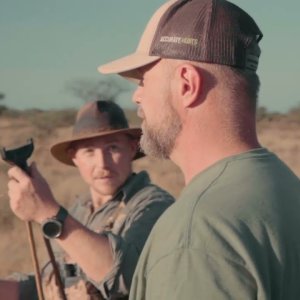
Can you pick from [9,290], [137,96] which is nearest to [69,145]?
[9,290]

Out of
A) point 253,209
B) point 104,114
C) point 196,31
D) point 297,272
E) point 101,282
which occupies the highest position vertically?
point 196,31

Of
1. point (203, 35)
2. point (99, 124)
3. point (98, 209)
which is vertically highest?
point (203, 35)

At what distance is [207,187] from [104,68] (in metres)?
0.77

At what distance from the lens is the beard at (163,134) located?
2.26 meters

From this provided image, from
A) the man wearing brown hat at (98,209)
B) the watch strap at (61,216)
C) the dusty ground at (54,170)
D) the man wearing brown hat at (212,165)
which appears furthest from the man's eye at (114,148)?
the man wearing brown hat at (212,165)

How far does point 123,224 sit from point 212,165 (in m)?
1.91

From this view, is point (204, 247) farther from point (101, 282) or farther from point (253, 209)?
point (101, 282)

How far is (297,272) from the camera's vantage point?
1.97 metres

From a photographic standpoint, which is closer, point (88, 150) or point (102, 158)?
point (102, 158)

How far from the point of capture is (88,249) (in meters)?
3.68

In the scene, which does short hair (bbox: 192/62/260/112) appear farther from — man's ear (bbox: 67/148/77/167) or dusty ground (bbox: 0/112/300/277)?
dusty ground (bbox: 0/112/300/277)

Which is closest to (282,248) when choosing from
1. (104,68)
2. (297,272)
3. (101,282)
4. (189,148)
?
(297,272)

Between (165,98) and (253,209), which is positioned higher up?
(165,98)

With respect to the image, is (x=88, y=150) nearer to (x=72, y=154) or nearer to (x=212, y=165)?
(x=72, y=154)
